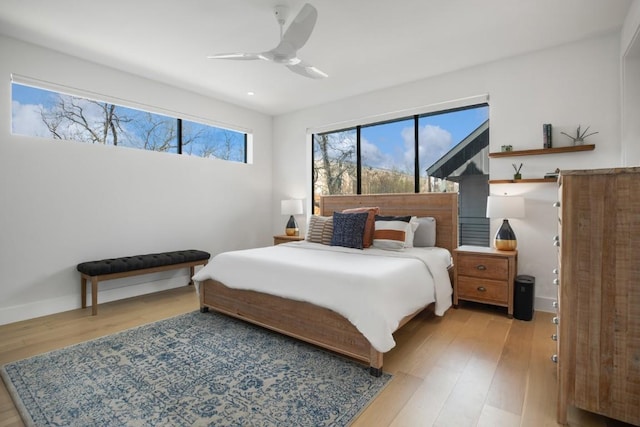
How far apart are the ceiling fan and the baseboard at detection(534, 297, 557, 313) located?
10.2 feet

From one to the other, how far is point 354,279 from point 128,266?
2.57 meters

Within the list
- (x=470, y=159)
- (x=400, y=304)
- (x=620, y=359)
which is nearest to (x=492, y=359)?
(x=400, y=304)

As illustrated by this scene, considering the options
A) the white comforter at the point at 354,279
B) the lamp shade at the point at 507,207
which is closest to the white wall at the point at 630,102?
the lamp shade at the point at 507,207

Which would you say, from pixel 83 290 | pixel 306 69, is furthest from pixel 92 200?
pixel 306 69

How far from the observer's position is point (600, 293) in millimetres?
1465

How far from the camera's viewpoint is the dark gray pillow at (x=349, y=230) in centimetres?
335

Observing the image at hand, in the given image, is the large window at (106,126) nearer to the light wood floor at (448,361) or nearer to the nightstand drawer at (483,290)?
the light wood floor at (448,361)

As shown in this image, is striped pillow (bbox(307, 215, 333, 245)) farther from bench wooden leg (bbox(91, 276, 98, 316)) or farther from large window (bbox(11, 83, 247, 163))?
bench wooden leg (bbox(91, 276, 98, 316))

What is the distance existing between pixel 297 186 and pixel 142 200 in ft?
7.66

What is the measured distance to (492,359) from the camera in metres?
2.22

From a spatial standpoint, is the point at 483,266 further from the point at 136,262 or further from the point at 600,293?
the point at 136,262

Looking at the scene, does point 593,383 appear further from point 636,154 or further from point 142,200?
point 142,200

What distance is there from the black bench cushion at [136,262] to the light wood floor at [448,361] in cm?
44

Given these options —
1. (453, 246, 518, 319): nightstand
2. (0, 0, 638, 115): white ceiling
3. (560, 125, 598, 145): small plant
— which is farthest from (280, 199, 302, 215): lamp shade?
(560, 125, 598, 145): small plant
